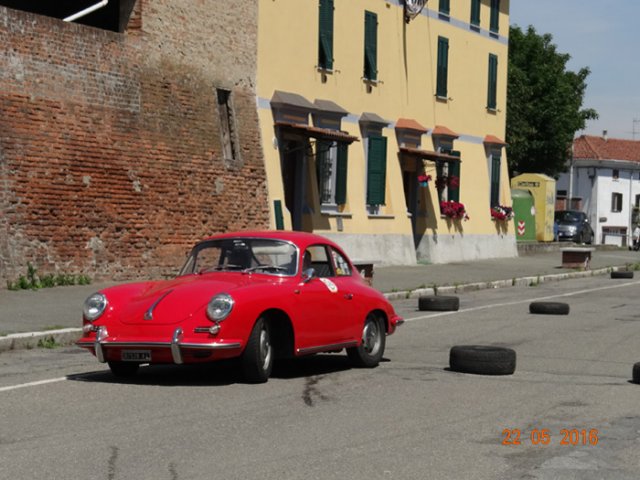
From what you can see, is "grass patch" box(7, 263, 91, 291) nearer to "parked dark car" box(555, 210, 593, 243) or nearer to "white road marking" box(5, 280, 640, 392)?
"white road marking" box(5, 280, 640, 392)

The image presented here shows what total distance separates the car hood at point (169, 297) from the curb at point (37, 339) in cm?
310

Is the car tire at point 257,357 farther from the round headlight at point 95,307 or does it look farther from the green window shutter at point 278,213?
the green window shutter at point 278,213

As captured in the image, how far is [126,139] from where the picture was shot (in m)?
23.3

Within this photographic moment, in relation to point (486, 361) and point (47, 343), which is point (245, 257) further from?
point (47, 343)

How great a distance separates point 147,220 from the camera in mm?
23906

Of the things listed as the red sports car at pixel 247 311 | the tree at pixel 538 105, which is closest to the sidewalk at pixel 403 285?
the red sports car at pixel 247 311

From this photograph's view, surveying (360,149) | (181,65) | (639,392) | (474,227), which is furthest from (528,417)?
(474,227)

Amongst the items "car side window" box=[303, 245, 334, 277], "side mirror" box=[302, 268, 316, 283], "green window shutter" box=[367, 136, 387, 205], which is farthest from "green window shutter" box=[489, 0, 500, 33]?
"side mirror" box=[302, 268, 316, 283]

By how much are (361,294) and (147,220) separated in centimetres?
Answer: 1219

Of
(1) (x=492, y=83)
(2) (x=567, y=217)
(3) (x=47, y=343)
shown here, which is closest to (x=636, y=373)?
(3) (x=47, y=343)

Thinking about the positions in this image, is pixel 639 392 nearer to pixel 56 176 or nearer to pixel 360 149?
pixel 56 176

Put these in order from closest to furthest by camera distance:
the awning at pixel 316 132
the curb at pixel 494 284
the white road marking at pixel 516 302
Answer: the white road marking at pixel 516 302 → the curb at pixel 494 284 → the awning at pixel 316 132

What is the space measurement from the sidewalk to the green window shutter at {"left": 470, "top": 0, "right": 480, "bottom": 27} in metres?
8.18

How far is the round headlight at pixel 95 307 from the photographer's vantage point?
10898 millimetres
